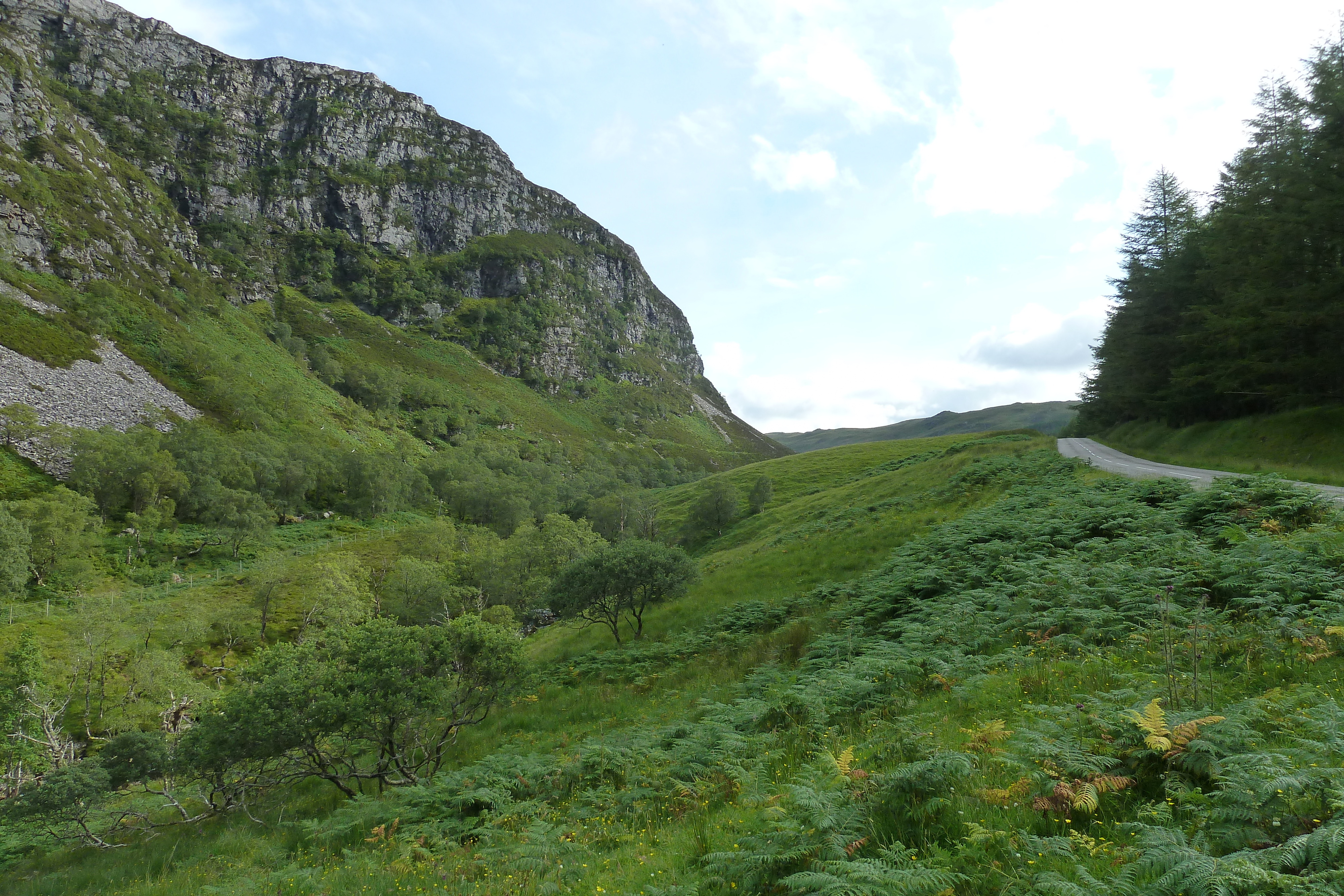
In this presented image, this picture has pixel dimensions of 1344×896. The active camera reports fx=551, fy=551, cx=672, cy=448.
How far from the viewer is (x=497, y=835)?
10.7 metres

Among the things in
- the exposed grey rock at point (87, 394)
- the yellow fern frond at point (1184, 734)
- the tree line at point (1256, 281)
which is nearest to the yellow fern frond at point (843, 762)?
the yellow fern frond at point (1184, 734)

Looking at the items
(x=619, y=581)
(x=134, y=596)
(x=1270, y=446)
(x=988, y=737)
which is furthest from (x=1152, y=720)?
(x=134, y=596)

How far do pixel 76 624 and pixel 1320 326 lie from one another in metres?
83.7

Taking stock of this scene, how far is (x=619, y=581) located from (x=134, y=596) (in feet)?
171

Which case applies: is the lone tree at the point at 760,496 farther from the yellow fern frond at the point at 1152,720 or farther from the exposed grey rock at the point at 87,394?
the exposed grey rock at the point at 87,394

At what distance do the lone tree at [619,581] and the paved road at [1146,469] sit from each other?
23358 mm

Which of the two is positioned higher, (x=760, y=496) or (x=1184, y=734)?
(x=760, y=496)

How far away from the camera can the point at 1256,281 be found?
33.2 metres

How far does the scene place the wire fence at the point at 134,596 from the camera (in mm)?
44531

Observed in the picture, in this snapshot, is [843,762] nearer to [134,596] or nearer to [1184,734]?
[1184,734]

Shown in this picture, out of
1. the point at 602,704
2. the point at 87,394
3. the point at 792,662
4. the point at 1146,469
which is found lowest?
the point at 602,704

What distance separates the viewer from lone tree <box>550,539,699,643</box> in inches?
1228

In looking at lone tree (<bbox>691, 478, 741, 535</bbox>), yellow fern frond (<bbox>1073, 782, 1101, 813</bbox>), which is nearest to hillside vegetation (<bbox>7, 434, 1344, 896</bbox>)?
yellow fern frond (<bbox>1073, 782, 1101, 813</bbox>)

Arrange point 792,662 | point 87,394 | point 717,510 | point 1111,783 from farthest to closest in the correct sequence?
point 87,394
point 717,510
point 792,662
point 1111,783
